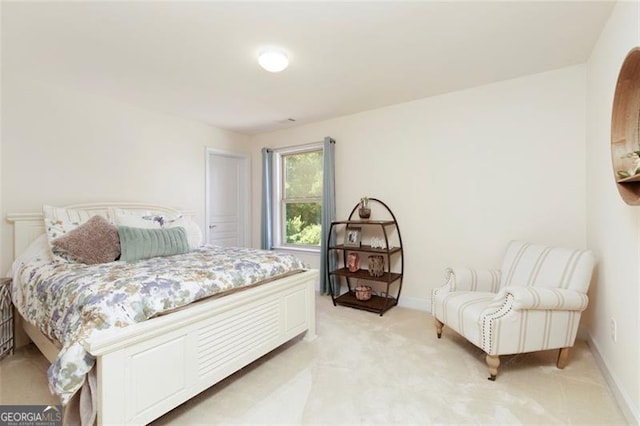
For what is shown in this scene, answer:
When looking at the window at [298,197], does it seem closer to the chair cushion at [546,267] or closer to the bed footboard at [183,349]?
the bed footboard at [183,349]

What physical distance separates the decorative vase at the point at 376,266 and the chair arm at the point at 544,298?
1.49 m

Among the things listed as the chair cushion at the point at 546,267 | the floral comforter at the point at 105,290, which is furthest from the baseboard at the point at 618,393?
the floral comforter at the point at 105,290

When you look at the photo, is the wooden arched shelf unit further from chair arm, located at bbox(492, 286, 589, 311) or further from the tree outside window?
the tree outside window

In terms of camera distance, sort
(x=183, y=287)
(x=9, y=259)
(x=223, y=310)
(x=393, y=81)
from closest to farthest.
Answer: (x=183, y=287) < (x=223, y=310) < (x=9, y=259) < (x=393, y=81)

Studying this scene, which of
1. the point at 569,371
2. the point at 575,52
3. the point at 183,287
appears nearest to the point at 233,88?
the point at 183,287

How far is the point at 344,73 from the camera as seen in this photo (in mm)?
2691

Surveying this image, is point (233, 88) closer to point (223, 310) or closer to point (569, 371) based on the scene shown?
point (223, 310)

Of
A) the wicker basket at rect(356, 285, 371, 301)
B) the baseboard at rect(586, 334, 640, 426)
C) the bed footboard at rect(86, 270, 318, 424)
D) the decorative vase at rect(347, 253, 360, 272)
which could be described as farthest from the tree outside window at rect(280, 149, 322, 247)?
the baseboard at rect(586, 334, 640, 426)

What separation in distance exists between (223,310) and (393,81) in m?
2.50

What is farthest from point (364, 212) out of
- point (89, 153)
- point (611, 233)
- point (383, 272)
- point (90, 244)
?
point (89, 153)

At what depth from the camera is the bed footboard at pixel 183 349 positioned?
1.41 metres

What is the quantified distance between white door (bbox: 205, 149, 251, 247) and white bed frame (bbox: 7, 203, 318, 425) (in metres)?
2.05

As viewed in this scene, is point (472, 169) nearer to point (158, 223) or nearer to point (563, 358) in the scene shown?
point (563, 358)

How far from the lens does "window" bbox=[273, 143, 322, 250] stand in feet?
14.4
